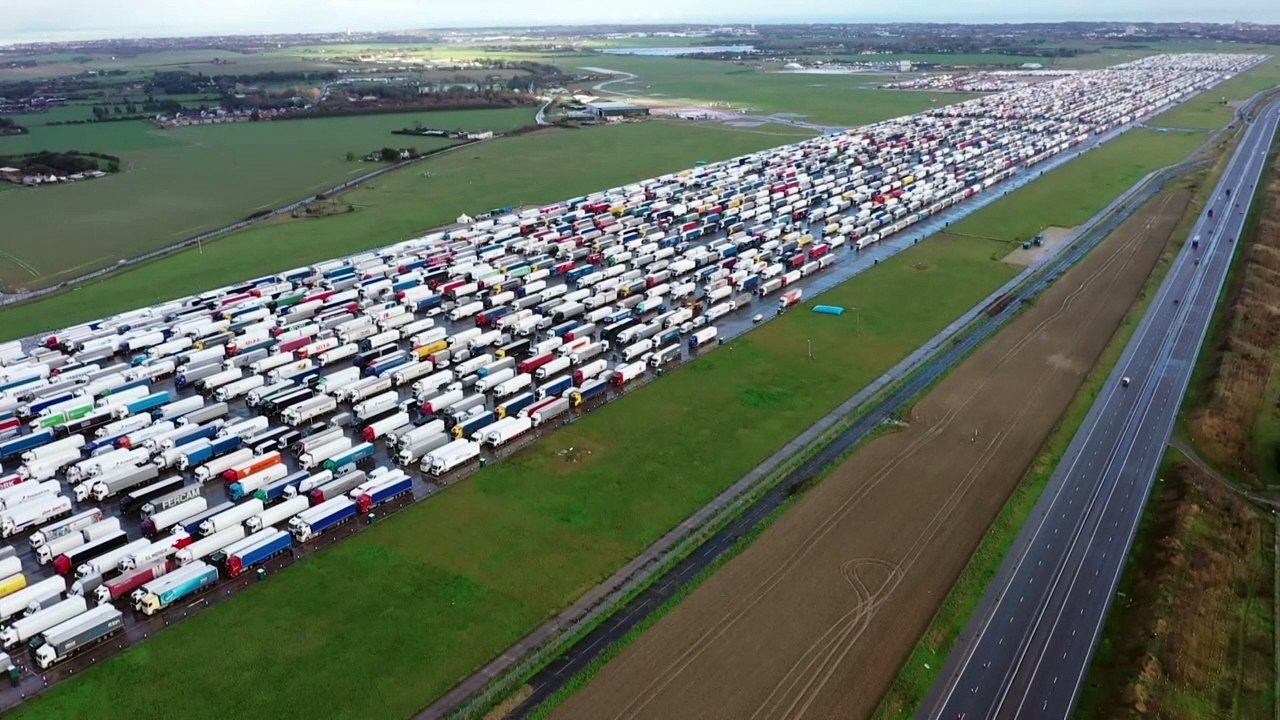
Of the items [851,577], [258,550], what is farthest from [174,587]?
[851,577]

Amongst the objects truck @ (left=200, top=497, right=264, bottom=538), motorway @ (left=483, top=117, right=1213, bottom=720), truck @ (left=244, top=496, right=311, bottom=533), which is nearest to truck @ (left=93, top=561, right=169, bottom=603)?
truck @ (left=200, top=497, right=264, bottom=538)

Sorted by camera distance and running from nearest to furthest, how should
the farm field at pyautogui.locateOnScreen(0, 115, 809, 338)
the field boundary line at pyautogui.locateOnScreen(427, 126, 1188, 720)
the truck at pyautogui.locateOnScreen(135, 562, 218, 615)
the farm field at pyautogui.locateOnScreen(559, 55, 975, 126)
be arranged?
the field boundary line at pyautogui.locateOnScreen(427, 126, 1188, 720) → the truck at pyautogui.locateOnScreen(135, 562, 218, 615) → the farm field at pyautogui.locateOnScreen(0, 115, 809, 338) → the farm field at pyautogui.locateOnScreen(559, 55, 975, 126)

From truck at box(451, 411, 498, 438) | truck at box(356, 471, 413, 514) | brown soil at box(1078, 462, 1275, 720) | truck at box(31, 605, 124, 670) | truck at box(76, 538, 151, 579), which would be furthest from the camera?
truck at box(451, 411, 498, 438)

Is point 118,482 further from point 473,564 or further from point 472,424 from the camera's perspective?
point 473,564

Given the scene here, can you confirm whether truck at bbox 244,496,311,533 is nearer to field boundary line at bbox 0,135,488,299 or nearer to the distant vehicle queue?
the distant vehicle queue

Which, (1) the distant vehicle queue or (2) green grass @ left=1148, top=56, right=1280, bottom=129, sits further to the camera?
(2) green grass @ left=1148, top=56, right=1280, bottom=129

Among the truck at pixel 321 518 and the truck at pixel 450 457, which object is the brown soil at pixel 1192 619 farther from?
the truck at pixel 321 518

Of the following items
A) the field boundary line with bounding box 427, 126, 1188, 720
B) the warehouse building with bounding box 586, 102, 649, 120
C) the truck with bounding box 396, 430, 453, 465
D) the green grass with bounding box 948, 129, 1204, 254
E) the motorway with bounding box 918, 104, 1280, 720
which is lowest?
the motorway with bounding box 918, 104, 1280, 720
